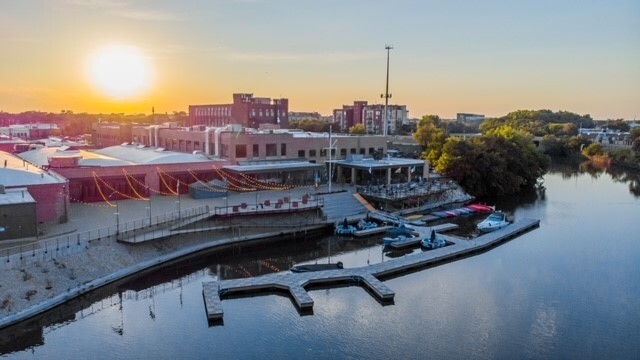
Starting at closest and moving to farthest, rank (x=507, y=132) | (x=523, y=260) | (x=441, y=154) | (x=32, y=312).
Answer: (x=32, y=312) < (x=523, y=260) < (x=441, y=154) < (x=507, y=132)

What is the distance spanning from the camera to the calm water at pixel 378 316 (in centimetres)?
1644

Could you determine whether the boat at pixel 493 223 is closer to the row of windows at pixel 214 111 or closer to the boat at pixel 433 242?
the boat at pixel 433 242

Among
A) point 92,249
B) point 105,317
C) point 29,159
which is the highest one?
point 29,159

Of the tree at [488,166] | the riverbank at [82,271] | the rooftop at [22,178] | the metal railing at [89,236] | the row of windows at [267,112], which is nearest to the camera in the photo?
the riverbank at [82,271]

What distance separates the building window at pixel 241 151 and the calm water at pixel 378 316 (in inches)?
468

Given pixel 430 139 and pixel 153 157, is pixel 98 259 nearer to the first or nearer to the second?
pixel 153 157

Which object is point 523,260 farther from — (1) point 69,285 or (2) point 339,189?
(1) point 69,285

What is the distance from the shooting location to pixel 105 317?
1842cm

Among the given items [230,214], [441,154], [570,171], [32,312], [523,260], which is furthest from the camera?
[570,171]

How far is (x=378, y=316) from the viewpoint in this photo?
1903 centimetres

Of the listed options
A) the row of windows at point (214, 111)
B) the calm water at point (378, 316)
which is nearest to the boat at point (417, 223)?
the calm water at point (378, 316)

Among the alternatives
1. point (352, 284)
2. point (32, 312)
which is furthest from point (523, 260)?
point (32, 312)

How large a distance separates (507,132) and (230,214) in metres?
39.1

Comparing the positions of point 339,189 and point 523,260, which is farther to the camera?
point 339,189
